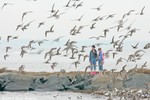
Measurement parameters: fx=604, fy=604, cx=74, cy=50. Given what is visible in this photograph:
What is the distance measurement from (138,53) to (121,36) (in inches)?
41.9

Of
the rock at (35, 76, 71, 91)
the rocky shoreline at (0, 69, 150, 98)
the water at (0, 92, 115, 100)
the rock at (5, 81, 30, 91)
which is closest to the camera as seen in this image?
the water at (0, 92, 115, 100)

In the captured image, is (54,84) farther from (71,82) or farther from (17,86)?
(17,86)

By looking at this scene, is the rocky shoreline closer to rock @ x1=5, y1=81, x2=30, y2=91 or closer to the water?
rock @ x1=5, y1=81, x2=30, y2=91

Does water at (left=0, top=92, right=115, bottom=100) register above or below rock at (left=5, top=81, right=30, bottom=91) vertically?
below

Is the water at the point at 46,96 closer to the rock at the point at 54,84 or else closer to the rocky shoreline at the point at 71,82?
the rocky shoreline at the point at 71,82

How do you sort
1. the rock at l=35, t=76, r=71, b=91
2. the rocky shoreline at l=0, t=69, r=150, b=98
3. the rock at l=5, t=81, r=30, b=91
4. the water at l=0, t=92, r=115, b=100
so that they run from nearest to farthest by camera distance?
1. the water at l=0, t=92, r=115, b=100
2. the rocky shoreline at l=0, t=69, r=150, b=98
3. the rock at l=5, t=81, r=30, b=91
4. the rock at l=35, t=76, r=71, b=91

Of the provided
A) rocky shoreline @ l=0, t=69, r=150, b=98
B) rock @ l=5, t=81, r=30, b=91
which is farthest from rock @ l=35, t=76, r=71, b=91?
rock @ l=5, t=81, r=30, b=91

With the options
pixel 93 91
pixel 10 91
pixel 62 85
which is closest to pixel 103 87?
pixel 93 91

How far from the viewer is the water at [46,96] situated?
3438cm

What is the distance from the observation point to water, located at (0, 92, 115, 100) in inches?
1353

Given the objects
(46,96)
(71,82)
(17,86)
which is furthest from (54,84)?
(46,96)

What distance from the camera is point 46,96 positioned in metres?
35.6

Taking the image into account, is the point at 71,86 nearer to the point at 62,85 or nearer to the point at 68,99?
the point at 62,85

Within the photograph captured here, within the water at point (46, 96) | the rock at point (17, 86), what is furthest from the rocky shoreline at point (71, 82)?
the water at point (46, 96)
